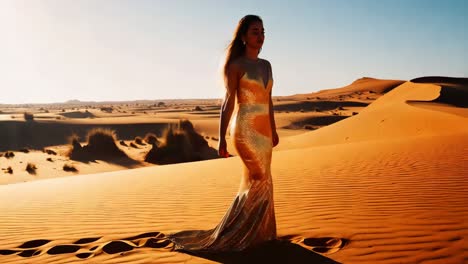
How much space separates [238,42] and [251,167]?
3.85 ft

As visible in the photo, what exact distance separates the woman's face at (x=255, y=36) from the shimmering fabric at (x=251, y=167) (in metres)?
0.19

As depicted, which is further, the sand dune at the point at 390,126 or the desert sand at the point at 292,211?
the sand dune at the point at 390,126

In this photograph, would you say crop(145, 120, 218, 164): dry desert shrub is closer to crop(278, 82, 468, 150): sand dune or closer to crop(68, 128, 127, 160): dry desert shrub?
crop(68, 128, 127, 160): dry desert shrub

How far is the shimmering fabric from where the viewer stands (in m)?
3.76

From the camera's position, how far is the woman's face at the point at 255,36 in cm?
378

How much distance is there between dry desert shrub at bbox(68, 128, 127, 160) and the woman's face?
15.6 meters

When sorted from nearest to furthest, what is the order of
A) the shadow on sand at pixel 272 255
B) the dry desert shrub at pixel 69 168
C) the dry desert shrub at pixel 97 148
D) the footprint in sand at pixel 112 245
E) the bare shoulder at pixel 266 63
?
the shadow on sand at pixel 272 255
the bare shoulder at pixel 266 63
the footprint in sand at pixel 112 245
the dry desert shrub at pixel 69 168
the dry desert shrub at pixel 97 148

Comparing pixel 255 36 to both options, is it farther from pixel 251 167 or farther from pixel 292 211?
pixel 292 211

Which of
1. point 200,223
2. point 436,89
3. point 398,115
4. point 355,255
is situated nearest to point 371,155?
point 200,223

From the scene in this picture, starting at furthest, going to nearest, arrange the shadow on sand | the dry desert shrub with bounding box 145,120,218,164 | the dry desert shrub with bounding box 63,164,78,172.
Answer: the dry desert shrub with bounding box 145,120,218,164
the dry desert shrub with bounding box 63,164,78,172
the shadow on sand

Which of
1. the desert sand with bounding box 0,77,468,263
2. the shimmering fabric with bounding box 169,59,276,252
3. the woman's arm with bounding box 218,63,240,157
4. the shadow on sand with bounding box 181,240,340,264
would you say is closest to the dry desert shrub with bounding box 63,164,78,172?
the desert sand with bounding box 0,77,468,263

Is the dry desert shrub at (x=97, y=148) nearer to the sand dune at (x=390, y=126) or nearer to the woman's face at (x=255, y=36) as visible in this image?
the sand dune at (x=390, y=126)

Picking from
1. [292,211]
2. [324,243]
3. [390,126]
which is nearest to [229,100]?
[324,243]

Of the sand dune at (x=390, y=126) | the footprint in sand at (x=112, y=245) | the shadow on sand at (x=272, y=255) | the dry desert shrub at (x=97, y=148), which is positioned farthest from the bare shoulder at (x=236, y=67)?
the dry desert shrub at (x=97, y=148)
